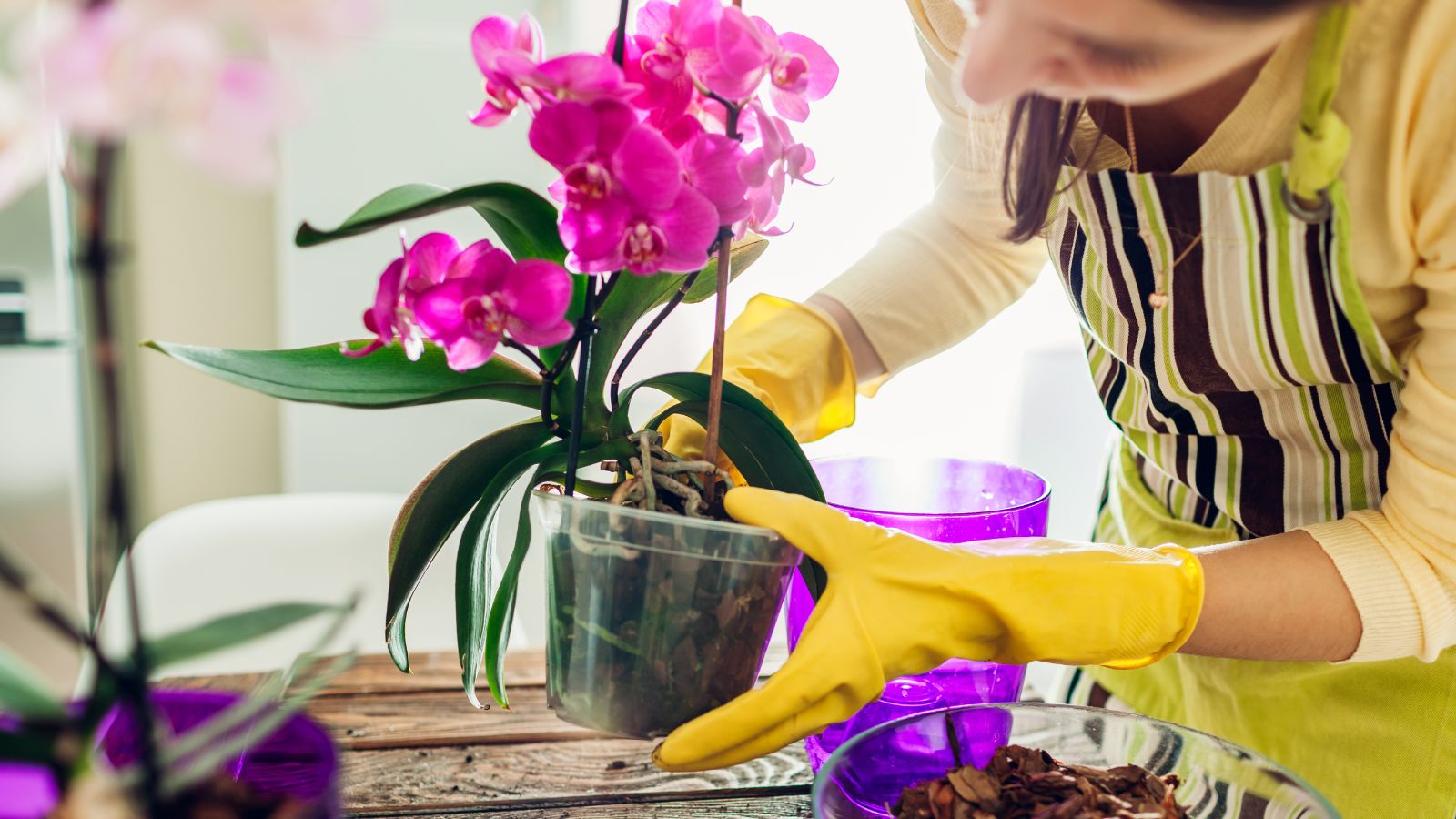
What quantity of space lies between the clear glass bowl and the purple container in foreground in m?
0.03

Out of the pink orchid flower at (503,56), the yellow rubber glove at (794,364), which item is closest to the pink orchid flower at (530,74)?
the pink orchid flower at (503,56)

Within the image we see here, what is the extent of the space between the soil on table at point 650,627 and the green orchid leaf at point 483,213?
0.15m

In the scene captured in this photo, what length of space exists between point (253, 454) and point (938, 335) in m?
1.42

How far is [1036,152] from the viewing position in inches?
26.1

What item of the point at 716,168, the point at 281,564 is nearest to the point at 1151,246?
the point at 716,168

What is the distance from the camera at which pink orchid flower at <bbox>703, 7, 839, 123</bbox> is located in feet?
1.59

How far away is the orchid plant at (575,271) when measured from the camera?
18.3 inches

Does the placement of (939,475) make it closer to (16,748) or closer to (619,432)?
(619,432)

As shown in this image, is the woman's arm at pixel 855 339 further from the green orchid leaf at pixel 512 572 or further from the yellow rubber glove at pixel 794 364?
the green orchid leaf at pixel 512 572

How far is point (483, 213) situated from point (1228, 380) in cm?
49

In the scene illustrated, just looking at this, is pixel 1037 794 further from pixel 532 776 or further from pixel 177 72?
pixel 177 72

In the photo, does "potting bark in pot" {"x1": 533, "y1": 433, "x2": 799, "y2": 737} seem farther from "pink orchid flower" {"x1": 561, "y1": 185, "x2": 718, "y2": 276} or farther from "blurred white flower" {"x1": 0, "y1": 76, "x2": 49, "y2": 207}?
"blurred white flower" {"x1": 0, "y1": 76, "x2": 49, "y2": 207}

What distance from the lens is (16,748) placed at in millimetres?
282

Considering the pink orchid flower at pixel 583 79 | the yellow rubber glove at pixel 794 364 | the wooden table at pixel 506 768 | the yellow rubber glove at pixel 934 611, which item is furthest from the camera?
the yellow rubber glove at pixel 794 364
